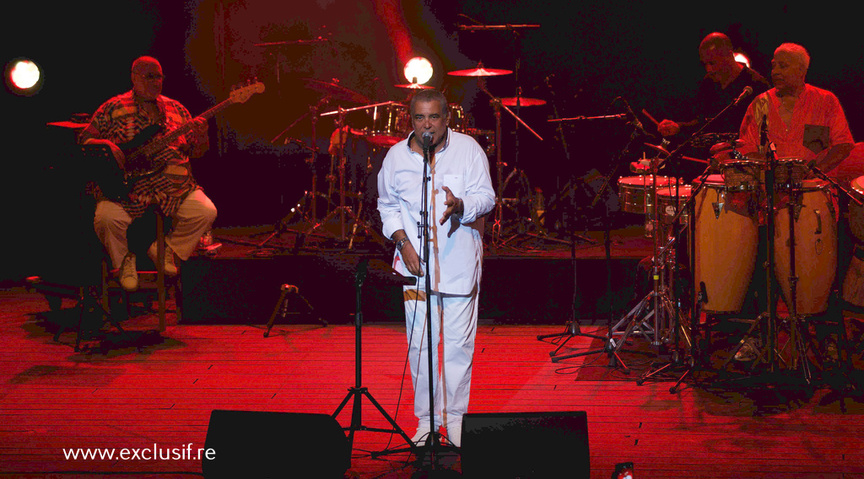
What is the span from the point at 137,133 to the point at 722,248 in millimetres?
4477

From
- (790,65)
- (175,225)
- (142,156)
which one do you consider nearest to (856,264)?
(790,65)

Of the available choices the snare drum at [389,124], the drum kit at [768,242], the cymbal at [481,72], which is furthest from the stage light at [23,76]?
the drum kit at [768,242]

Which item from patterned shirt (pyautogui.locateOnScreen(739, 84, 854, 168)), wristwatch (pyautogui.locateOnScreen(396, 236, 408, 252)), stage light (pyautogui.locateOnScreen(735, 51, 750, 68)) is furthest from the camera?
stage light (pyautogui.locateOnScreen(735, 51, 750, 68))

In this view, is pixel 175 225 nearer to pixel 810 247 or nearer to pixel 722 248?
pixel 722 248

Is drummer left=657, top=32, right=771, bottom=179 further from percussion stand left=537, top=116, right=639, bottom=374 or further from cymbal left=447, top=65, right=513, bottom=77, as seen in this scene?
cymbal left=447, top=65, right=513, bottom=77

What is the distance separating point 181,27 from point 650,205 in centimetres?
566

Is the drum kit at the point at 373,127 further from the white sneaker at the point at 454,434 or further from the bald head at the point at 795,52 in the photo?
the white sneaker at the point at 454,434

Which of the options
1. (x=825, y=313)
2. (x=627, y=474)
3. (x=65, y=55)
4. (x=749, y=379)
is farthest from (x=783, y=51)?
(x=65, y=55)

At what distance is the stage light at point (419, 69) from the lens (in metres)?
9.41

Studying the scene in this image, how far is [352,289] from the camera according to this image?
695cm

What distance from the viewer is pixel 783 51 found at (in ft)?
18.0

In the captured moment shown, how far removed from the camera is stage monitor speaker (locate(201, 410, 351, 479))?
10.5ft

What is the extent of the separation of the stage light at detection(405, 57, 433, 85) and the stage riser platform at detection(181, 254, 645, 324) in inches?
124

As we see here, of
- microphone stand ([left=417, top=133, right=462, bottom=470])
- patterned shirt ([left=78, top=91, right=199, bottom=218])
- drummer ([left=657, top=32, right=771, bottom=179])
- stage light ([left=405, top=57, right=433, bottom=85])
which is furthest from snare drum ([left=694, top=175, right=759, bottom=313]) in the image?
stage light ([left=405, top=57, right=433, bottom=85])
